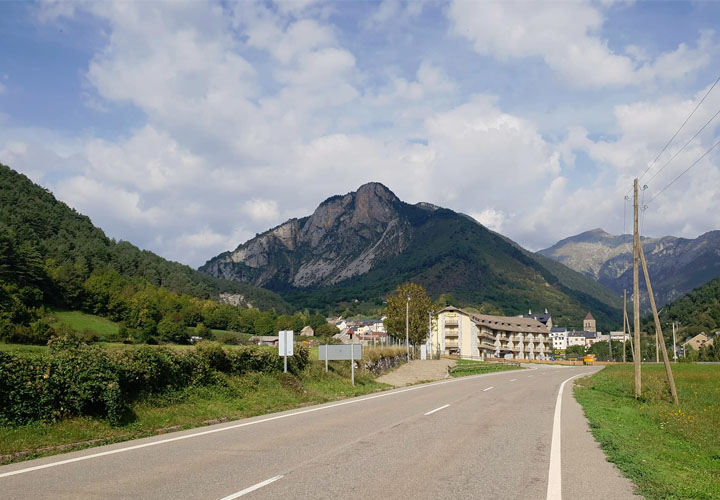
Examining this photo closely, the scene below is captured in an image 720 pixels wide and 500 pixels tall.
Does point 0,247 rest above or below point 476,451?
above

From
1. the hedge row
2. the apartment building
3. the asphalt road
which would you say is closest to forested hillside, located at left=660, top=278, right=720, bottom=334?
the apartment building

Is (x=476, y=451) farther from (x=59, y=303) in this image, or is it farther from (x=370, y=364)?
(x=59, y=303)

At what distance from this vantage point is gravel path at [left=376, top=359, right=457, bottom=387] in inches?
1542

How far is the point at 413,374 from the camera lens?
45688 mm

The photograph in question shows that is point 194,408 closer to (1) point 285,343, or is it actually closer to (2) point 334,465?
→ (1) point 285,343

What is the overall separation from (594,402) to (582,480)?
17614 mm

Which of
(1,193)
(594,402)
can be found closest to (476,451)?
(594,402)

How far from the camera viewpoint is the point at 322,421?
15.9 m

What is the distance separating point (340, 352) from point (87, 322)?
96.7 metres

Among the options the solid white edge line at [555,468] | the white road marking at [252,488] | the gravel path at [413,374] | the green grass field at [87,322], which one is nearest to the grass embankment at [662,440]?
the solid white edge line at [555,468]

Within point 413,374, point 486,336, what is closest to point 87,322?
point 486,336

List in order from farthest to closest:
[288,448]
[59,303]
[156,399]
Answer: [59,303] → [156,399] → [288,448]

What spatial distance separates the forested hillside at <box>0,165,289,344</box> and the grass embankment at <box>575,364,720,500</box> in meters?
83.9

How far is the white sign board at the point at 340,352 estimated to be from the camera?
28.9 m
